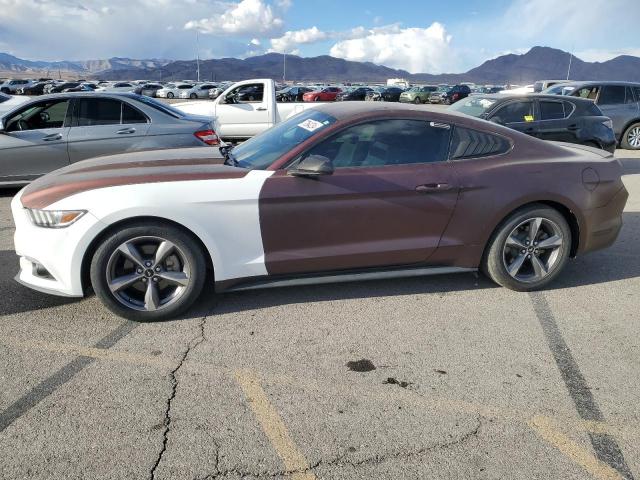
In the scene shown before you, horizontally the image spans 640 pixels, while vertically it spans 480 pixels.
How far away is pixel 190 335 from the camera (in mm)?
3318

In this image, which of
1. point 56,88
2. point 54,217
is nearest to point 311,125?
point 54,217

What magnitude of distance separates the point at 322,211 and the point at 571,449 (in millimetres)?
2027

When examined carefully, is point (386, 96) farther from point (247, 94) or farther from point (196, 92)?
point (247, 94)

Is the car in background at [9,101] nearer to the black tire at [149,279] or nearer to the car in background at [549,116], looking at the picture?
the car in background at [549,116]

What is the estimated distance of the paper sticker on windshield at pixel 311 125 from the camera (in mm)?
3725

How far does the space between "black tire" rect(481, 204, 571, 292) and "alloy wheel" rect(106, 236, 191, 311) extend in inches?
92.8

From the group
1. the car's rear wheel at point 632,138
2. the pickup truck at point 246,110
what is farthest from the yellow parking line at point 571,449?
the car's rear wheel at point 632,138

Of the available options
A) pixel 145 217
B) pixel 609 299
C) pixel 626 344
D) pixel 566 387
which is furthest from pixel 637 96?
pixel 145 217

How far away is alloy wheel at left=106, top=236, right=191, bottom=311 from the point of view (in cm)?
332

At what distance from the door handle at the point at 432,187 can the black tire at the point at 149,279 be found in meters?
1.63

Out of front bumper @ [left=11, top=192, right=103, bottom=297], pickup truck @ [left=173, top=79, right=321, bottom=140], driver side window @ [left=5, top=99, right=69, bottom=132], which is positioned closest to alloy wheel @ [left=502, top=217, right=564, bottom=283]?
front bumper @ [left=11, top=192, right=103, bottom=297]

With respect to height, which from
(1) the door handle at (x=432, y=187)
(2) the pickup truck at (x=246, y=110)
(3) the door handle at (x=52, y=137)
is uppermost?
(2) the pickup truck at (x=246, y=110)

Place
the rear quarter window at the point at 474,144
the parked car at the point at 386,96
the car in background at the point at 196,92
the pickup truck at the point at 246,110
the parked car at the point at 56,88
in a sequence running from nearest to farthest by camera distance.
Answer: the rear quarter window at the point at 474,144
the pickup truck at the point at 246,110
the parked car at the point at 56,88
the parked car at the point at 386,96
the car in background at the point at 196,92

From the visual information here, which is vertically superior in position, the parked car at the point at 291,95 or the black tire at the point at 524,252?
the parked car at the point at 291,95
